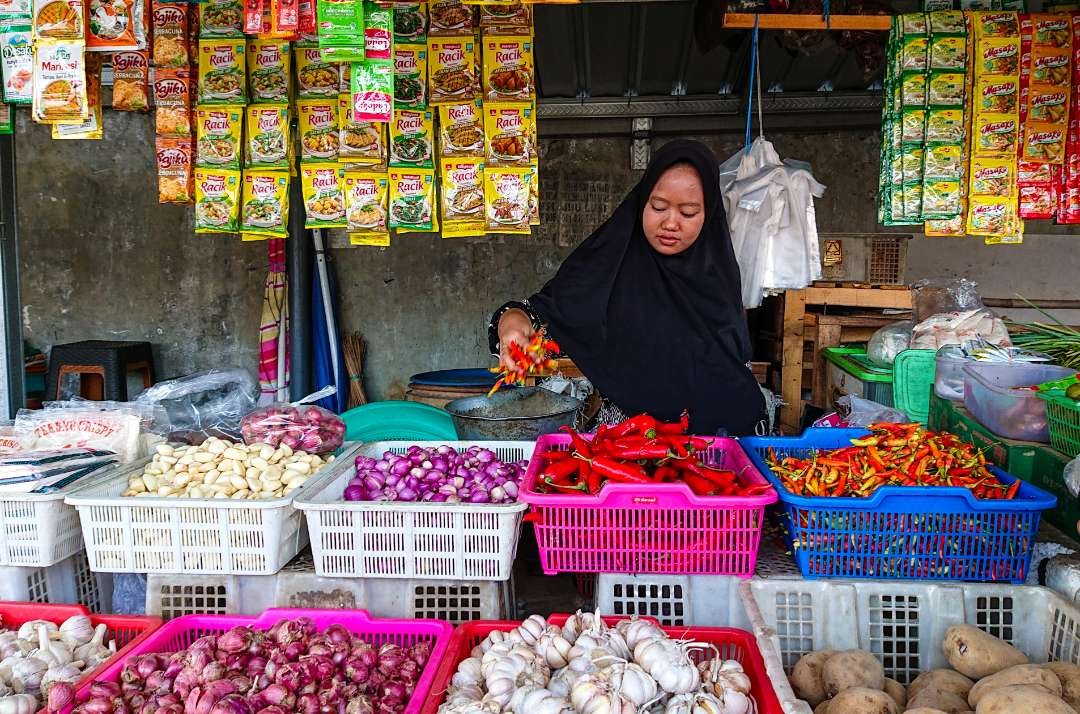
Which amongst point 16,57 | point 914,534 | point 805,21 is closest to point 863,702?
point 914,534

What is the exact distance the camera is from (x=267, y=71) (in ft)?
11.9

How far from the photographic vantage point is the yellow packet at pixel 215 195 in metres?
3.62

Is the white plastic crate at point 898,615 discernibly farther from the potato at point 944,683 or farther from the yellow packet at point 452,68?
the yellow packet at point 452,68

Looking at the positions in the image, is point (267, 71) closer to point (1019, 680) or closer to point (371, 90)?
point (371, 90)

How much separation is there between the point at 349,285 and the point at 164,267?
1758 millimetres

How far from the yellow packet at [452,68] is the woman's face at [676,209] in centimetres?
125

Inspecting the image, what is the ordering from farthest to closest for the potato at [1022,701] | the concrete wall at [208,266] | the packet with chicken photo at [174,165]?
the concrete wall at [208,266] → the packet with chicken photo at [174,165] → the potato at [1022,701]

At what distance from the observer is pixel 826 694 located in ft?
5.09

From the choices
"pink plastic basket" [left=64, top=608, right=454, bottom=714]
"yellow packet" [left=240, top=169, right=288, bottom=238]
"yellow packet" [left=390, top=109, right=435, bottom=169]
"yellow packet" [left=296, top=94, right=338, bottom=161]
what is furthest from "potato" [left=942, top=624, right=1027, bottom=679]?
"yellow packet" [left=240, top=169, right=288, bottom=238]

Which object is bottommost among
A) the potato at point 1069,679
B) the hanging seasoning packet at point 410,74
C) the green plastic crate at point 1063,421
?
the potato at point 1069,679

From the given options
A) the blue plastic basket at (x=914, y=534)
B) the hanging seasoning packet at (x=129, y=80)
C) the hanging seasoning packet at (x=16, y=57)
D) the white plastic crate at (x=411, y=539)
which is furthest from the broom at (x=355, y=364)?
the blue plastic basket at (x=914, y=534)

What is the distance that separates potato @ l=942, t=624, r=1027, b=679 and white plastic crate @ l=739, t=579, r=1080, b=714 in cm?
11

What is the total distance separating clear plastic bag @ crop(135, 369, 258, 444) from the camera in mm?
2932

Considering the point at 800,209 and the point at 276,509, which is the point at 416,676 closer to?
the point at 276,509
